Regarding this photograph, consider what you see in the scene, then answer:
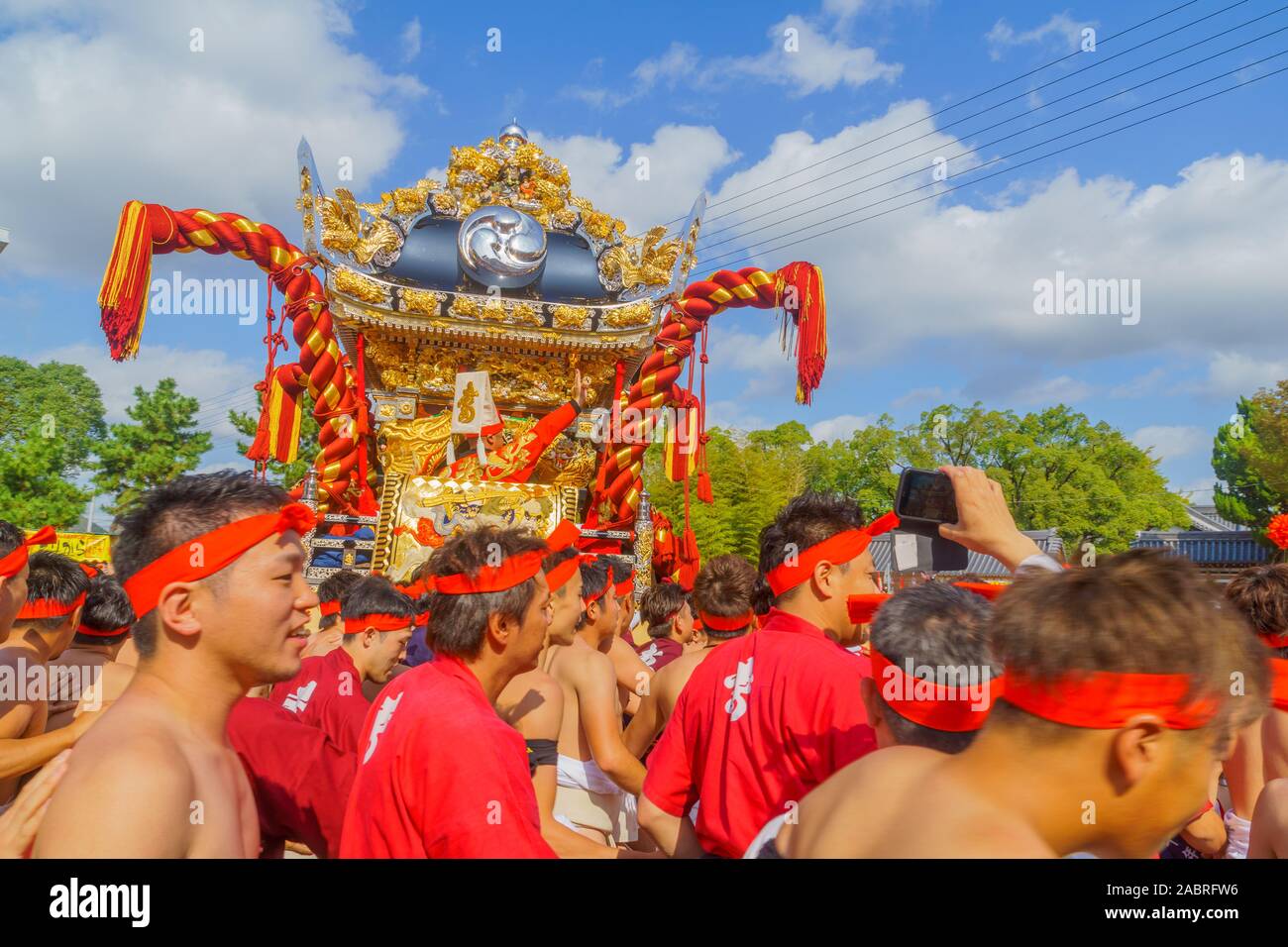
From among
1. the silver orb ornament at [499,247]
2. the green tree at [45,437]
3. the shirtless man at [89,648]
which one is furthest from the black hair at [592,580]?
the green tree at [45,437]

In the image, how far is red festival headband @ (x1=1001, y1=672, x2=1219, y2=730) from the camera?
116 cm

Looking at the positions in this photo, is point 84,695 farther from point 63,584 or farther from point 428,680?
point 428,680

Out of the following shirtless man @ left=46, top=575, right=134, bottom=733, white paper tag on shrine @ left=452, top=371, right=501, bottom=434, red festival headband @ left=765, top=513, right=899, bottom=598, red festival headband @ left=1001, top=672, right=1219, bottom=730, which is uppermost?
white paper tag on shrine @ left=452, top=371, right=501, bottom=434

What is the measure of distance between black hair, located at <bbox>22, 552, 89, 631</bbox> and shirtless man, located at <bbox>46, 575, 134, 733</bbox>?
0.48 ft

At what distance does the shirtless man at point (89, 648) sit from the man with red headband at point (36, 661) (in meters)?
0.09

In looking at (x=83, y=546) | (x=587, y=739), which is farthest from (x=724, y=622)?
(x=83, y=546)

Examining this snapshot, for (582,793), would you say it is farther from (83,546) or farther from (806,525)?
(83,546)

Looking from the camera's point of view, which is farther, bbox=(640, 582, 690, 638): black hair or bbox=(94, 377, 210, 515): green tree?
bbox=(94, 377, 210, 515): green tree

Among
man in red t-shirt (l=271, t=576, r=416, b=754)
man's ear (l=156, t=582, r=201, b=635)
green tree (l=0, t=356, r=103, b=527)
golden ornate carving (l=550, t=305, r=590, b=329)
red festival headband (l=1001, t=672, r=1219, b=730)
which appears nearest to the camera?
red festival headband (l=1001, t=672, r=1219, b=730)

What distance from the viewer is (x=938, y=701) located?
190 cm

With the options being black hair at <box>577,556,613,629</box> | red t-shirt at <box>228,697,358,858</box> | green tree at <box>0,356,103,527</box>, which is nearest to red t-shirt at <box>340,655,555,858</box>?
red t-shirt at <box>228,697,358,858</box>

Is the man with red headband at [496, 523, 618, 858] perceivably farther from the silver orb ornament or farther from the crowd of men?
the silver orb ornament

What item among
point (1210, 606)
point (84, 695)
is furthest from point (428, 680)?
point (84, 695)
